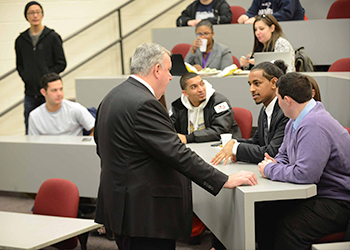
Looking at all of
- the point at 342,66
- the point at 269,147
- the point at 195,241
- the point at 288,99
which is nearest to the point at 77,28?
the point at 342,66

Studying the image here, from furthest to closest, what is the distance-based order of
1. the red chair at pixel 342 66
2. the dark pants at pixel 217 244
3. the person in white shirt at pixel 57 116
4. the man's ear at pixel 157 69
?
the red chair at pixel 342 66, the person in white shirt at pixel 57 116, the dark pants at pixel 217 244, the man's ear at pixel 157 69

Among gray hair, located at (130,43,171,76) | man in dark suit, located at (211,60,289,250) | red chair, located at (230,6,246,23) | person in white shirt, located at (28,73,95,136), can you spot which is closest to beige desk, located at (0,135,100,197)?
person in white shirt, located at (28,73,95,136)

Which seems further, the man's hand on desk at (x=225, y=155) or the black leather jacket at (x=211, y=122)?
the black leather jacket at (x=211, y=122)

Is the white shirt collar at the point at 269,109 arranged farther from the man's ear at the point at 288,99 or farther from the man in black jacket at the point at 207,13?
the man in black jacket at the point at 207,13

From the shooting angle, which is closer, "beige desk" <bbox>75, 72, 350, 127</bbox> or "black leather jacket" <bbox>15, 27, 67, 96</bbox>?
"beige desk" <bbox>75, 72, 350, 127</bbox>

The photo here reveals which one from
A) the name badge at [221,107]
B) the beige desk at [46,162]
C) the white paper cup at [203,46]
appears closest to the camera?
the name badge at [221,107]

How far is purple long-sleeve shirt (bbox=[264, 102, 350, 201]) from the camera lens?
200 centimetres

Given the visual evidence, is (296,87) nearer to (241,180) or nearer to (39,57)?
(241,180)

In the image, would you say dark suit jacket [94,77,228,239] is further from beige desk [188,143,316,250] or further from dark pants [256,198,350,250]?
dark pants [256,198,350,250]

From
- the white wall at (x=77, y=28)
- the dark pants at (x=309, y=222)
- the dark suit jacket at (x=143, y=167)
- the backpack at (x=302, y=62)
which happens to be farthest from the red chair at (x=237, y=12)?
the dark suit jacket at (x=143, y=167)

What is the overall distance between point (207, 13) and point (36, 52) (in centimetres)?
221

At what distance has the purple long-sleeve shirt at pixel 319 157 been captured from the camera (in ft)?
6.55

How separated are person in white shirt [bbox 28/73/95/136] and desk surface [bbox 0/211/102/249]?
138 centimetres

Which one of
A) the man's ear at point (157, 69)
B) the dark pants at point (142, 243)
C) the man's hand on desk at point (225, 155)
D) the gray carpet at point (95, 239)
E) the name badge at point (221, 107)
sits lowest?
the gray carpet at point (95, 239)
